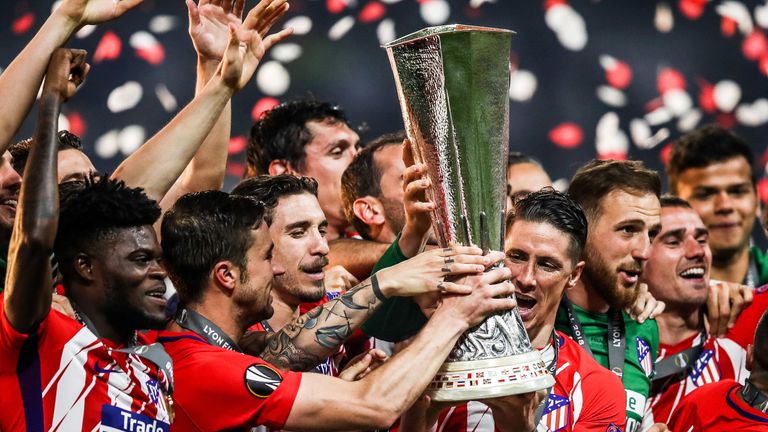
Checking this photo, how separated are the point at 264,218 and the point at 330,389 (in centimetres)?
53

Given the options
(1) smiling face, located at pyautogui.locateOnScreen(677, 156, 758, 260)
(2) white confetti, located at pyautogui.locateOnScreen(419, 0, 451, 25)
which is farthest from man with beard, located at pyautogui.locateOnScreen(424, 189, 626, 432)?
(2) white confetti, located at pyautogui.locateOnScreen(419, 0, 451, 25)

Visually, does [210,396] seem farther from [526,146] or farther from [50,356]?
[526,146]

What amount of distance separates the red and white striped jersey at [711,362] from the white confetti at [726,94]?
206 cm

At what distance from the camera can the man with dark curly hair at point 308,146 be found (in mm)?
3928

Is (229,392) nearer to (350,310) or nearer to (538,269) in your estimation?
(350,310)

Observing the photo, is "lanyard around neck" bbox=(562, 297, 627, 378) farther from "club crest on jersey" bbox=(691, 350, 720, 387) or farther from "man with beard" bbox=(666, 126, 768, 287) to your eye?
"man with beard" bbox=(666, 126, 768, 287)

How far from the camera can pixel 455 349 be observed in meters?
2.40

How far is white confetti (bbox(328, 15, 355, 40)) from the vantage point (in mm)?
5203

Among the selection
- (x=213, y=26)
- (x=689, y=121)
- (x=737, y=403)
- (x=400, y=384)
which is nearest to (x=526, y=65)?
(x=689, y=121)

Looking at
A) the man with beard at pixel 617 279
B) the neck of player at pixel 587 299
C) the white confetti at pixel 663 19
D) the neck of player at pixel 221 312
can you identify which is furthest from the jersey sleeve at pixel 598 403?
the white confetti at pixel 663 19

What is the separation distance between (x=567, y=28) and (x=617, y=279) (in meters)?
2.43

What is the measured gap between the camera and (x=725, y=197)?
178 inches

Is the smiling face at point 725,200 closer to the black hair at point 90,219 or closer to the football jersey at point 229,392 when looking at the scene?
the football jersey at point 229,392

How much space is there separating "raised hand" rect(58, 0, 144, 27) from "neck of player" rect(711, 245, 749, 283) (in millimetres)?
3011
